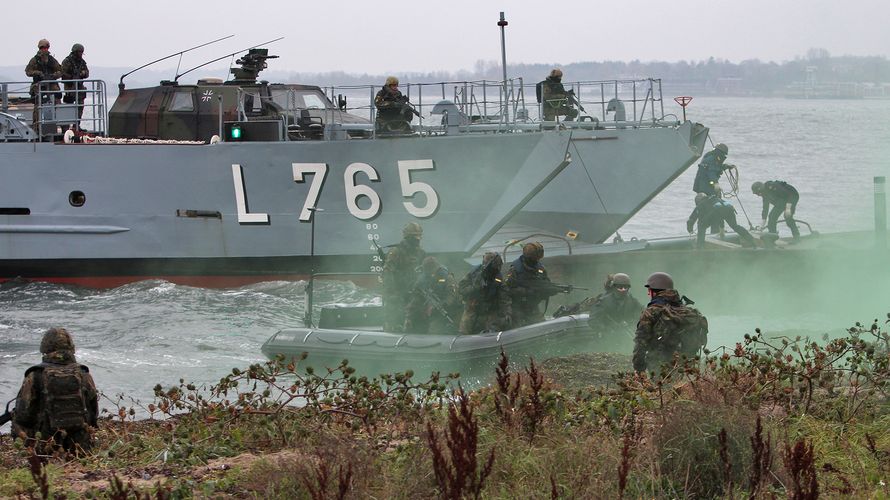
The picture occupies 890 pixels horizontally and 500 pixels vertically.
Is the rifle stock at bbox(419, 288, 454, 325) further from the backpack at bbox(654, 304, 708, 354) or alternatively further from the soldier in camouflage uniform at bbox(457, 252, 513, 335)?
the backpack at bbox(654, 304, 708, 354)

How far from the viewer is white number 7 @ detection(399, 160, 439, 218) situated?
1894 cm

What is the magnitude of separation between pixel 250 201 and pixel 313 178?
3.73ft

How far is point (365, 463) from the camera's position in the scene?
263 inches

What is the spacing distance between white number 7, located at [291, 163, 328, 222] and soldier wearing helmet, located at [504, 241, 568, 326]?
21.2 ft

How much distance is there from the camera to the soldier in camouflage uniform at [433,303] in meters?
13.2

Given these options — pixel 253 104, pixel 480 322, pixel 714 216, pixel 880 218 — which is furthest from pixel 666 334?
pixel 253 104

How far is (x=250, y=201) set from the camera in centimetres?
1925

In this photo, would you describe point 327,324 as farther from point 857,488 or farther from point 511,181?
point 857,488

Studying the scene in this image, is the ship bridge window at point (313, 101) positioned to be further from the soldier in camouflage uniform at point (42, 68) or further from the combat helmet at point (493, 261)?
the combat helmet at point (493, 261)

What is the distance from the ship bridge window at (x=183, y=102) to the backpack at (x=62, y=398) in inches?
504

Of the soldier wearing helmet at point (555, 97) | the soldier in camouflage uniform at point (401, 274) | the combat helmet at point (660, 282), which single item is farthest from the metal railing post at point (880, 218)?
the combat helmet at point (660, 282)

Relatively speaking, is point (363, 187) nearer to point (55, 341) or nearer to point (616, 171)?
point (616, 171)

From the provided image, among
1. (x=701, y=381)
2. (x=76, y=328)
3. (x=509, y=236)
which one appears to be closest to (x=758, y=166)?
(x=509, y=236)

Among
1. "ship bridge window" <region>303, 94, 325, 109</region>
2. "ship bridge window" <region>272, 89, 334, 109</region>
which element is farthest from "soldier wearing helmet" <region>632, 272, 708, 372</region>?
"ship bridge window" <region>303, 94, 325, 109</region>
